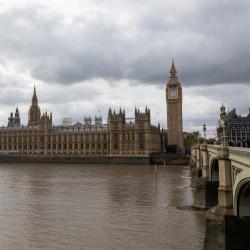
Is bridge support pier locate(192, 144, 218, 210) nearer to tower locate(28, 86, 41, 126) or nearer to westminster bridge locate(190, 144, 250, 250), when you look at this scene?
westminster bridge locate(190, 144, 250, 250)

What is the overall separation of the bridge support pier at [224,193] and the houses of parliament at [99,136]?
316ft

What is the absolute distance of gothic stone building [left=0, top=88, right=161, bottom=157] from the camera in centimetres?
11856

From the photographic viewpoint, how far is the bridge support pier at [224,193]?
54.3ft

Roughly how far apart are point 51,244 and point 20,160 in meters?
102

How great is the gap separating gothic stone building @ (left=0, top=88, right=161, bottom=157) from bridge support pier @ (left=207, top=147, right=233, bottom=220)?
96197 mm

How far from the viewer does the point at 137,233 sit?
21.6m

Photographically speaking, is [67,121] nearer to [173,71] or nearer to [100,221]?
[173,71]

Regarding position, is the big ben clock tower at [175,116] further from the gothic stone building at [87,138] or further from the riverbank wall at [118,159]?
the riverbank wall at [118,159]

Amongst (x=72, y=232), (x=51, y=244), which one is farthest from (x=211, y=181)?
(x=51, y=244)

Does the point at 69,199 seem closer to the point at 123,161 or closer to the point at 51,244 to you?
the point at 51,244

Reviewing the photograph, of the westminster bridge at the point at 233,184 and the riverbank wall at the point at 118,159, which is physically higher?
the westminster bridge at the point at 233,184

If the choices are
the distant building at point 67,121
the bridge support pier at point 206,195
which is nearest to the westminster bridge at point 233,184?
the bridge support pier at point 206,195

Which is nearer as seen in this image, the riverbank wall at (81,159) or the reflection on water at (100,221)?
the reflection on water at (100,221)

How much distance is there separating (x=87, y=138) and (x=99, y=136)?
4.35 meters
